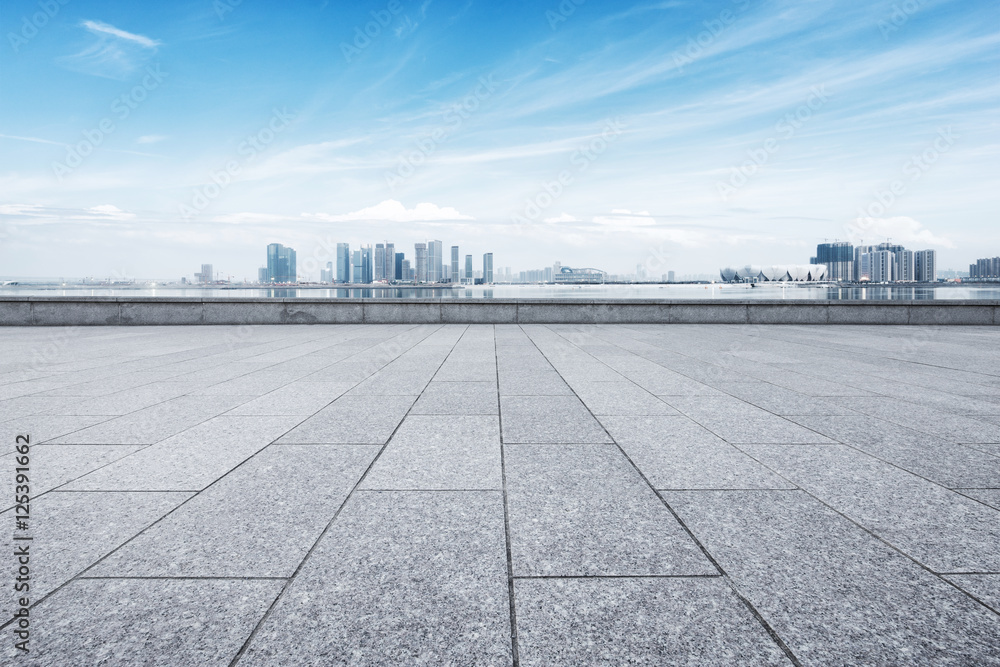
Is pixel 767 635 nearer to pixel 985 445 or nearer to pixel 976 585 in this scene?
pixel 976 585

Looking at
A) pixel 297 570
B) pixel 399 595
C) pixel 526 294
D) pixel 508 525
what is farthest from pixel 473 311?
pixel 399 595

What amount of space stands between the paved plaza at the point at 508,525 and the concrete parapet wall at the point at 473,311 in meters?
12.2

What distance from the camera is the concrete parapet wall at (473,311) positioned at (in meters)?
19.1

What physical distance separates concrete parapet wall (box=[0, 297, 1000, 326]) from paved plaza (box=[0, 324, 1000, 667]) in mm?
12229

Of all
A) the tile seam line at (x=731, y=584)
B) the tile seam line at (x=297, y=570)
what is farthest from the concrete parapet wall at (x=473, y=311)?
the tile seam line at (x=731, y=584)

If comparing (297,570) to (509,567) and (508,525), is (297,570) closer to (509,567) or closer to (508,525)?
(509,567)

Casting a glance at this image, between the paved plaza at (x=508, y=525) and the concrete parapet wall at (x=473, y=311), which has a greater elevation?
the concrete parapet wall at (x=473, y=311)

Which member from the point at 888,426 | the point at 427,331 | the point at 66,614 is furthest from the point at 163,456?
the point at 427,331

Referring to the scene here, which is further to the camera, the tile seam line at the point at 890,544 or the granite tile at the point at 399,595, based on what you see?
the tile seam line at the point at 890,544

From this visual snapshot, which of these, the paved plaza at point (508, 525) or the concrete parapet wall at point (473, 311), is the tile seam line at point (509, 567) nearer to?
the paved plaza at point (508, 525)

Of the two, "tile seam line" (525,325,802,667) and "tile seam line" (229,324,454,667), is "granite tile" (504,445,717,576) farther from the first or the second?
"tile seam line" (229,324,454,667)

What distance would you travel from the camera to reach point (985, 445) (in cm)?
519

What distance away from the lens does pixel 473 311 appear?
20312 mm

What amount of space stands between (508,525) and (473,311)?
17.0m
